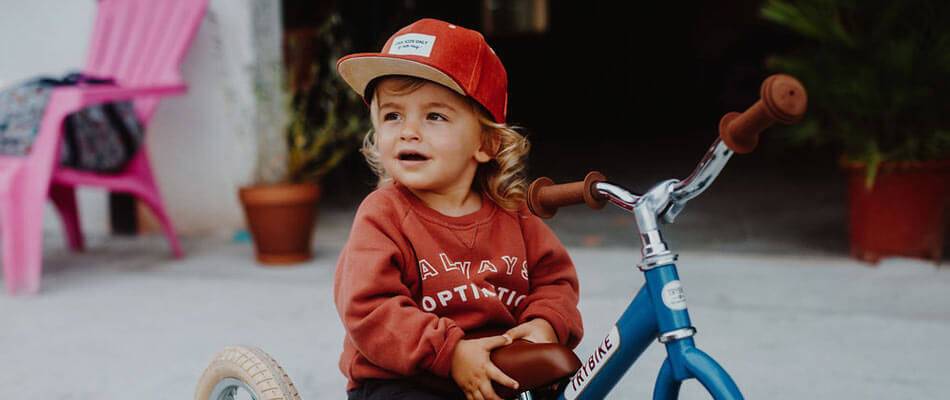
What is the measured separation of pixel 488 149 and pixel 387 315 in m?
0.38

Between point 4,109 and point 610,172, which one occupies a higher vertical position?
point 4,109

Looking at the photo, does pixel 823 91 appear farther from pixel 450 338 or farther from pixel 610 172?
pixel 610 172

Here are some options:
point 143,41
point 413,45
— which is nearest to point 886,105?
point 413,45

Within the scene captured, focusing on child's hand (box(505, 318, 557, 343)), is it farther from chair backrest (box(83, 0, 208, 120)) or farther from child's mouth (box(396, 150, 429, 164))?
chair backrest (box(83, 0, 208, 120))

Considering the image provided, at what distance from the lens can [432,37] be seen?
1.51 metres

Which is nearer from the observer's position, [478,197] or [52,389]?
[478,197]

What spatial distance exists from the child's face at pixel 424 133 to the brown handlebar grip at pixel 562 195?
0.25 meters

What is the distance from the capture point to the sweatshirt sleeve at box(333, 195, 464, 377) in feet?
4.75

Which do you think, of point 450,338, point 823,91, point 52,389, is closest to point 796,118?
point 450,338

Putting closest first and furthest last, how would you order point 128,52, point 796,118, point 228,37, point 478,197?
point 796,118 → point 478,197 → point 128,52 → point 228,37

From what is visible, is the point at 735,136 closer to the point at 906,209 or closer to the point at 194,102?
the point at 906,209

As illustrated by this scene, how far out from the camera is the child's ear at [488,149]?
1.64m

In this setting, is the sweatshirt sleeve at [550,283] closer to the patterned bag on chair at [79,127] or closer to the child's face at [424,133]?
the child's face at [424,133]

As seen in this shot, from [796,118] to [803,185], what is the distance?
208 inches
